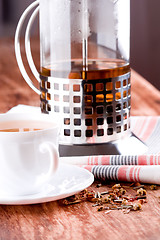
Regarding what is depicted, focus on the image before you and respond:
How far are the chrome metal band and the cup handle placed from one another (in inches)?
7.8

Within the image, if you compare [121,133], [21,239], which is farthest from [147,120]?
[21,239]

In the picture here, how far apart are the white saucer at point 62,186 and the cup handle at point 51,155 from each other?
2 centimetres

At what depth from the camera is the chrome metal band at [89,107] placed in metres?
0.86

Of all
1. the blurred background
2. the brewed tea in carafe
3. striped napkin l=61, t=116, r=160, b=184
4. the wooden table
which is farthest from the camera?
the blurred background

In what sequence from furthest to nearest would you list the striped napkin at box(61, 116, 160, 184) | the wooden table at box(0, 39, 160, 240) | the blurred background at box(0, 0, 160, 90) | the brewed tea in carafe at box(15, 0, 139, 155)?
the blurred background at box(0, 0, 160, 90), the brewed tea in carafe at box(15, 0, 139, 155), the striped napkin at box(61, 116, 160, 184), the wooden table at box(0, 39, 160, 240)

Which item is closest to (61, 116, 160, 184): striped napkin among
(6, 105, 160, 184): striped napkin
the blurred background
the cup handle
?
(6, 105, 160, 184): striped napkin

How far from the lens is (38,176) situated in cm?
68

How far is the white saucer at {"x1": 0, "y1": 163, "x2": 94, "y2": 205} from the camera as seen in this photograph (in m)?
0.65

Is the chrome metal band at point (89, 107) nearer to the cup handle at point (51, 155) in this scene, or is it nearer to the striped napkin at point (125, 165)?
the striped napkin at point (125, 165)

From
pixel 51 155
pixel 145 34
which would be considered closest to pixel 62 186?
pixel 51 155

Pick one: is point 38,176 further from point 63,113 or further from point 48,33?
point 48,33

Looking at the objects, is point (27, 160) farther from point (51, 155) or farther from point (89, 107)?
point (89, 107)

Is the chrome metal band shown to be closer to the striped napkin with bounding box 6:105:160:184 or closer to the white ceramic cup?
the striped napkin with bounding box 6:105:160:184

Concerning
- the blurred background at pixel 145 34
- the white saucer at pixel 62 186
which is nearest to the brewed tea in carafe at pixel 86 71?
the white saucer at pixel 62 186
